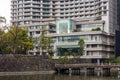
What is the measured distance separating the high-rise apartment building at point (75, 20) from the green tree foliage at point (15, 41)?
869 inches

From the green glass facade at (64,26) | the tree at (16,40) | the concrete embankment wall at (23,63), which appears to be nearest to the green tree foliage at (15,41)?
the tree at (16,40)

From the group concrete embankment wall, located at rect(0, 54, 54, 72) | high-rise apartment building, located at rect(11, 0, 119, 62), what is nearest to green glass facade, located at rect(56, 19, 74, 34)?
high-rise apartment building, located at rect(11, 0, 119, 62)

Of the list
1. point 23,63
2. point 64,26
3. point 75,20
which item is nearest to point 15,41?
point 23,63

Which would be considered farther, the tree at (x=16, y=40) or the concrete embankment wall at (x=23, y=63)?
the tree at (x=16, y=40)

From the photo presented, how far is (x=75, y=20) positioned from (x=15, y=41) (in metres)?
44.0

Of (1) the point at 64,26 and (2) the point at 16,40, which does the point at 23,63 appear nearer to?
(2) the point at 16,40

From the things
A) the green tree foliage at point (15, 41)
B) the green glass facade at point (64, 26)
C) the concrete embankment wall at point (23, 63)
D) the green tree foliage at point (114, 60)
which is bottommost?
the green tree foliage at point (114, 60)

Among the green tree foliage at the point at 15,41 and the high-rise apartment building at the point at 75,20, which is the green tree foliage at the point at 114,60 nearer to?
the high-rise apartment building at the point at 75,20

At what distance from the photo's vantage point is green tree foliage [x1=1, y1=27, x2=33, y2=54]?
248 ft

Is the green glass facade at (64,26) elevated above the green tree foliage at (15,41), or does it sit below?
above

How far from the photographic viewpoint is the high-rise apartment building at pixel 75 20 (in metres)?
97.4

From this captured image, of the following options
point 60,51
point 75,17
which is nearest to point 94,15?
point 75,17

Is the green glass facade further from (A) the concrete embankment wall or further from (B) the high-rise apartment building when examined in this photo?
(A) the concrete embankment wall

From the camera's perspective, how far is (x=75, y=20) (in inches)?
4555
